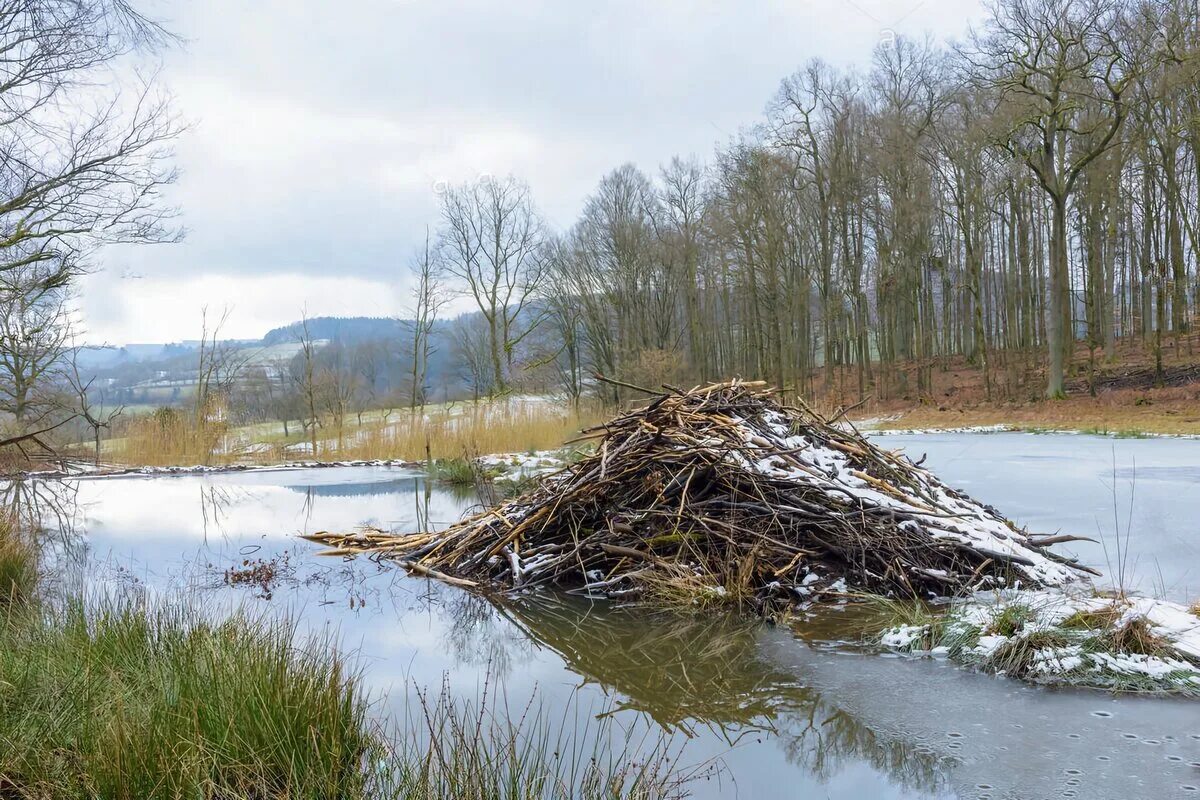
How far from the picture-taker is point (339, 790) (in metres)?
2.40

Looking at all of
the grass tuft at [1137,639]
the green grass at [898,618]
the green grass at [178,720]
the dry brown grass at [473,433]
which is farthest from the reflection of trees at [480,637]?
the dry brown grass at [473,433]

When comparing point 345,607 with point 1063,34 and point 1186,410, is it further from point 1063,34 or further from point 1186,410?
point 1063,34

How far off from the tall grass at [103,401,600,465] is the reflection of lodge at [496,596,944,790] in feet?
35.1

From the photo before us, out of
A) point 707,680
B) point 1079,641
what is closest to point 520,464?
point 707,680

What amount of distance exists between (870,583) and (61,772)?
431 cm

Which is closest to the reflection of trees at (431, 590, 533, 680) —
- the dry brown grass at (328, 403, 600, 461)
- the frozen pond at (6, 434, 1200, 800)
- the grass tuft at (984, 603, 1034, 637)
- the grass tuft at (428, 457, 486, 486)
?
the frozen pond at (6, 434, 1200, 800)

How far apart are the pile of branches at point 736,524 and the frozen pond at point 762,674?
42 cm

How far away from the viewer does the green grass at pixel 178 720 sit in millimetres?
2271

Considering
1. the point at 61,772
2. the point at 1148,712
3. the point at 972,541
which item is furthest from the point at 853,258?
the point at 61,772

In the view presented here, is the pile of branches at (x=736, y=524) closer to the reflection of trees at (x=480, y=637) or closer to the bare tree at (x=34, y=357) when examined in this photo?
the reflection of trees at (x=480, y=637)

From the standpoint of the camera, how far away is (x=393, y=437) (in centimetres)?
1739

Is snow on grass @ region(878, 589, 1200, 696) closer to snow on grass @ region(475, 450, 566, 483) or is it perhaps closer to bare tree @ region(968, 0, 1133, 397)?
snow on grass @ region(475, 450, 566, 483)

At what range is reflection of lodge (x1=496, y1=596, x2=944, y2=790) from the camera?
283 centimetres

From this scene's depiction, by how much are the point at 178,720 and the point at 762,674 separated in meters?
2.48
